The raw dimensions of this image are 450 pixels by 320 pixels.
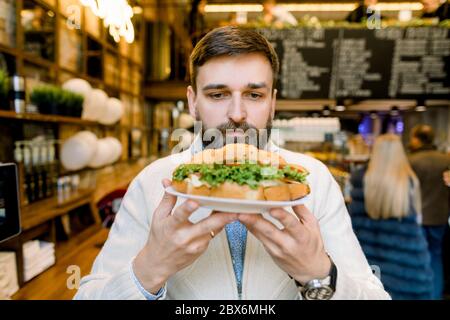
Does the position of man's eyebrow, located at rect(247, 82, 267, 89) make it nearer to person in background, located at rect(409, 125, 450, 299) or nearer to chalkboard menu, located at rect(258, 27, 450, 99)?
chalkboard menu, located at rect(258, 27, 450, 99)

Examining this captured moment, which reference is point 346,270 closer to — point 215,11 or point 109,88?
point 109,88

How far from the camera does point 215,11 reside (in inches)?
141

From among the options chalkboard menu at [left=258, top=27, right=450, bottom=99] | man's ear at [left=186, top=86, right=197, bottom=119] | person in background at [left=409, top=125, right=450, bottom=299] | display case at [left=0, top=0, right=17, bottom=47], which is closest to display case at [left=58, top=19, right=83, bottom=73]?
display case at [left=0, top=0, right=17, bottom=47]

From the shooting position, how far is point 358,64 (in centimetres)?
300

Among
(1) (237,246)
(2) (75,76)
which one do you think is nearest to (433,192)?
(1) (237,246)

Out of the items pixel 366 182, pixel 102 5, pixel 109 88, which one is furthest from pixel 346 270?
pixel 109 88

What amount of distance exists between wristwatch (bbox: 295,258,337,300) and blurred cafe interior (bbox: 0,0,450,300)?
2.79ft

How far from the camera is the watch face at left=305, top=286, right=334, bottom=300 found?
764 millimetres

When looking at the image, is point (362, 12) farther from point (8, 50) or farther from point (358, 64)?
point (8, 50)

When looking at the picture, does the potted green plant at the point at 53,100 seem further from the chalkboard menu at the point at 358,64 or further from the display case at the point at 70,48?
the chalkboard menu at the point at 358,64

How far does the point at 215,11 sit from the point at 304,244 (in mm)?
3282

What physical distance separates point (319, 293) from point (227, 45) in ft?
1.93

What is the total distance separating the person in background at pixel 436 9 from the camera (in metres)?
2.37

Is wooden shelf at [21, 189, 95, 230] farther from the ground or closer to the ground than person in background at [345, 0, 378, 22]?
closer to the ground
